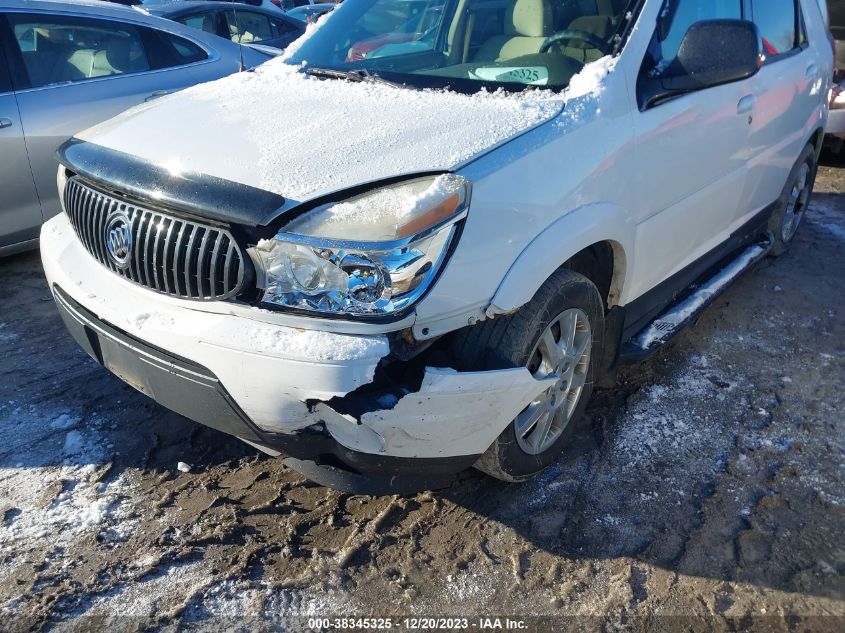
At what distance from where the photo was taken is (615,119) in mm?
2742

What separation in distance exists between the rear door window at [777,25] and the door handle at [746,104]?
0.45 m

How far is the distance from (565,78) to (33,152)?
328 cm

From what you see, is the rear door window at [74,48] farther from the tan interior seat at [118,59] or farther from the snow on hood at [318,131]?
the snow on hood at [318,131]

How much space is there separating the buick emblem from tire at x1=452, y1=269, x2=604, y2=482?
109 cm

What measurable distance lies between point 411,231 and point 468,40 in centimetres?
169

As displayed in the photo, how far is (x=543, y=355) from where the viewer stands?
2.71 m

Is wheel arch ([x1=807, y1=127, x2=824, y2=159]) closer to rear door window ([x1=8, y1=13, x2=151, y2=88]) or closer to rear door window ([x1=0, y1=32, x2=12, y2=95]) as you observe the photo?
rear door window ([x1=8, y1=13, x2=151, y2=88])

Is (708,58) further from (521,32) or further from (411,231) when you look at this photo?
(411,231)

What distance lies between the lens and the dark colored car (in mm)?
7852

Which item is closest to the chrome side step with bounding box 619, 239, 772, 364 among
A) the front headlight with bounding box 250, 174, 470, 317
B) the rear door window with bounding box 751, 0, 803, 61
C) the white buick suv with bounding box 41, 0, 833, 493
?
the white buick suv with bounding box 41, 0, 833, 493

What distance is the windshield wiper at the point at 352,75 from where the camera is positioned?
10.0 feet

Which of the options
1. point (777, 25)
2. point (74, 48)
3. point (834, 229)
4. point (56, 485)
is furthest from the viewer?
point (834, 229)

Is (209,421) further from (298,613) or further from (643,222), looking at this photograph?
(643,222)

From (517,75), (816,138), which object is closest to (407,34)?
(517,75)
